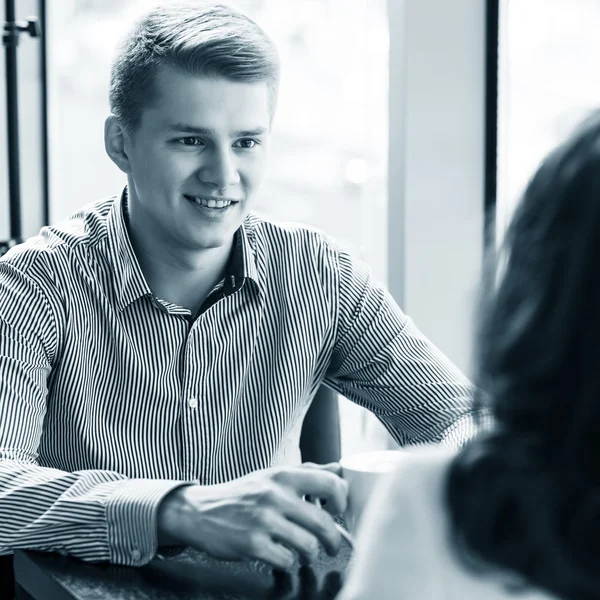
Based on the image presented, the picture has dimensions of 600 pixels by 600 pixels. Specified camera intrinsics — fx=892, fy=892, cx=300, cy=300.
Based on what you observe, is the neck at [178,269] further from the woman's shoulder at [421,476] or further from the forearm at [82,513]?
the woman's shoulder at [421,476]

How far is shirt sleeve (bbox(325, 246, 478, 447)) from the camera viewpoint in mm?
1549

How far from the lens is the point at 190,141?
1.55 m

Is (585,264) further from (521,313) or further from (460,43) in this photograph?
(460,43)

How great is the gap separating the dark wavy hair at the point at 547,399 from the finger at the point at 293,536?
0.41m

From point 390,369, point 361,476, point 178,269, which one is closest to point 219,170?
point 178,269

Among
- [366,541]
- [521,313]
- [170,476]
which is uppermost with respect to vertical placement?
[521,313]

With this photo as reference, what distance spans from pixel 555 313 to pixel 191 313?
3.70 ft

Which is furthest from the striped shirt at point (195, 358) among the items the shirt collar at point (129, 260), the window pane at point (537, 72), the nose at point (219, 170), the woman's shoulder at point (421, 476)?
the woman's shoulder at point (421, 476)

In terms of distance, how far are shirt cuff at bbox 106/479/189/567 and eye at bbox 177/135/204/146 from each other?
67 cm

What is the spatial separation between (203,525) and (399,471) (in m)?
0.45

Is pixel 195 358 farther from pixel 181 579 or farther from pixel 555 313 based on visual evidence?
pixel 555 313

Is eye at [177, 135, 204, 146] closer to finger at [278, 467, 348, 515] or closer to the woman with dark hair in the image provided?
finger at [278, 467, 348, 515]

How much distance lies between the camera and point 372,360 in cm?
165

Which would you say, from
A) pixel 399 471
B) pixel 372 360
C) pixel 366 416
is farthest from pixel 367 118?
pixel 399 471
